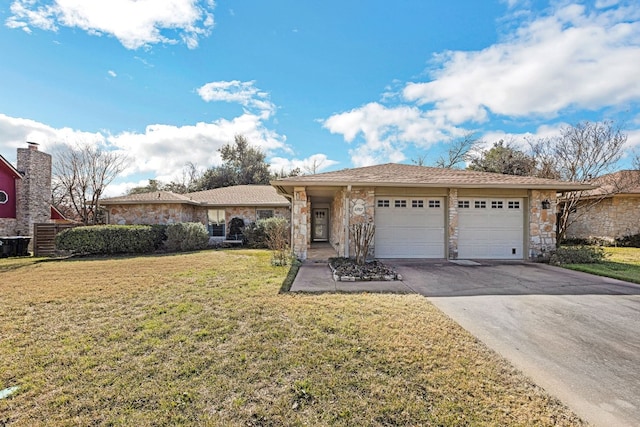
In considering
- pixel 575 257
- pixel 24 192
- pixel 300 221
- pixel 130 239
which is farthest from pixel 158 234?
pixel 575 257

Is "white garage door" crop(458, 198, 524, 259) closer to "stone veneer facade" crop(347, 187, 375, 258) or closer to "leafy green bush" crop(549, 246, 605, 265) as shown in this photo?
"leafy green bush" crop(549, 246, 605, 265)

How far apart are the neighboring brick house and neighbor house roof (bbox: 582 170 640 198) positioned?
28.8 meters

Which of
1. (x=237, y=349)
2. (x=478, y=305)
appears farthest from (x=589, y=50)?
(x=237, y=349)

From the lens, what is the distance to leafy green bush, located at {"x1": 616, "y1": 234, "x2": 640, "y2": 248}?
50.3 feet

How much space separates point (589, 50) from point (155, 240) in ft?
62.0

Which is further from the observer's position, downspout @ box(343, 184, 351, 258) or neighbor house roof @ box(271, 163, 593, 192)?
downspout @ box(343, 184, 351, 258)

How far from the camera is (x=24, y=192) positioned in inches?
605

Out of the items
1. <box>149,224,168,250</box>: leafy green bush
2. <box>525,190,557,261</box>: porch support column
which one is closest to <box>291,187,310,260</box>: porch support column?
<box>525,190,557,261</box>: porch support column

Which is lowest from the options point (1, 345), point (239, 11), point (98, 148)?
point (1, 345)

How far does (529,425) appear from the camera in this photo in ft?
7.43

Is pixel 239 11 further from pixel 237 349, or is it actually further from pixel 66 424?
pixel 66 424

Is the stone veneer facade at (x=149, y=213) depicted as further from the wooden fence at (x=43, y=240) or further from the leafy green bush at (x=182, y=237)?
the wooden fence at (x=43, y=240)

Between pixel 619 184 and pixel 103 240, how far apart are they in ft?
86.0

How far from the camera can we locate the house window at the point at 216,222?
55.8 ft
